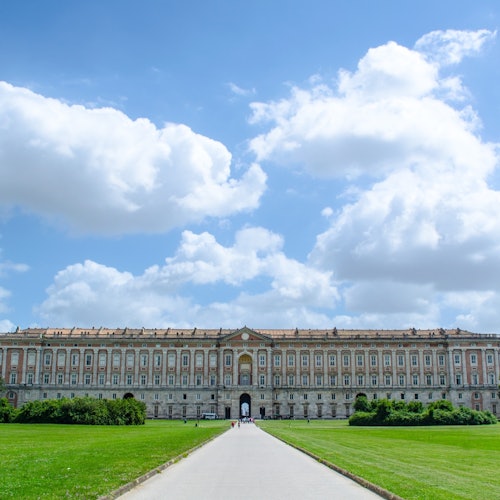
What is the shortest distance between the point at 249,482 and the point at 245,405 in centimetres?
11074

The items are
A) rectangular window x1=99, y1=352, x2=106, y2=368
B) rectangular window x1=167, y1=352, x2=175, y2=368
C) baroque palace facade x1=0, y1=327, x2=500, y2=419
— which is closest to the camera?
baroque palace facade x1=0, y1=327, x2=500, y2=419

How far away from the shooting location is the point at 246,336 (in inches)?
4857

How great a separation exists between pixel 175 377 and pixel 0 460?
100312 mm

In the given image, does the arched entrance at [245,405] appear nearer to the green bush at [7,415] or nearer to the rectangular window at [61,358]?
the rectangular window at [61,358]

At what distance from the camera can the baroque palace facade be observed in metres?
121

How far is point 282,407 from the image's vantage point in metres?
122

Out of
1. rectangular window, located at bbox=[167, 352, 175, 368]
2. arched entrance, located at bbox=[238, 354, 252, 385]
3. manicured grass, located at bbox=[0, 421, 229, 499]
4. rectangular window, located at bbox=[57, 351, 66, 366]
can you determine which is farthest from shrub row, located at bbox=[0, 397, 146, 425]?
arched entrance, located at bbox=[238, 354, 252, 385]

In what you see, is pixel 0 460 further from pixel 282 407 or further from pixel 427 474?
pixel 282 407

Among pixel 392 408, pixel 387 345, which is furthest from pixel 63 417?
pixel 387 345

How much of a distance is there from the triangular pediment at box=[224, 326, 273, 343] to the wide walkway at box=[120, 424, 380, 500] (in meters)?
95.2

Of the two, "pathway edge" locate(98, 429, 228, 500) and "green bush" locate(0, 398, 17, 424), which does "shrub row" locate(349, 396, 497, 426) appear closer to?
"green bush" locate(0, 398, 17, 424)

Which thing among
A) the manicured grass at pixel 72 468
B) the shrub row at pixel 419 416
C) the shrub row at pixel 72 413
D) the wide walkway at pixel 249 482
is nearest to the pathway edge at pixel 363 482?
the wide walkway at pixel 249 482

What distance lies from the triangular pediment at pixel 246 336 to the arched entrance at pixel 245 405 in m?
10.2

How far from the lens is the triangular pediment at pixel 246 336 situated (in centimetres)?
12338
